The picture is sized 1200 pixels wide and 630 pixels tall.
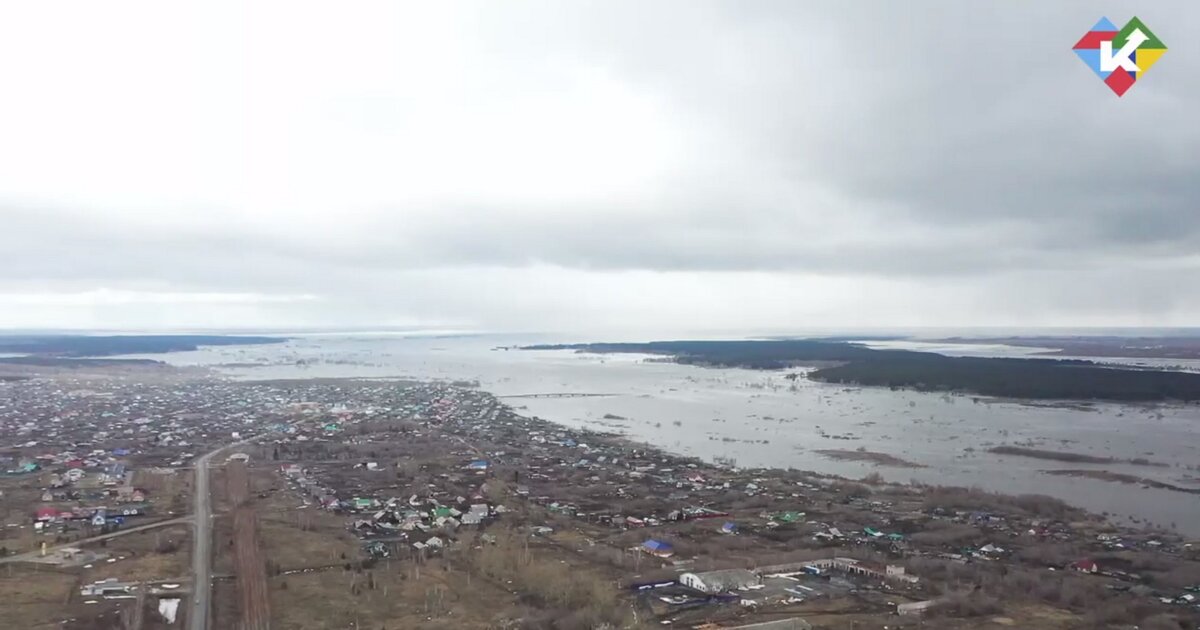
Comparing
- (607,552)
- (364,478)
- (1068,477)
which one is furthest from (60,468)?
(1068,477)

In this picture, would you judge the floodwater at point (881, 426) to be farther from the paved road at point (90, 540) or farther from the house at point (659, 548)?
the paved road at point (90, 540)

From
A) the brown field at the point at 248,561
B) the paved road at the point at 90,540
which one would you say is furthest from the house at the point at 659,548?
the paved road at the point at 90,540

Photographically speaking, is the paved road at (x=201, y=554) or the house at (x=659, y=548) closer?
the paved road at (x=201, y=554)

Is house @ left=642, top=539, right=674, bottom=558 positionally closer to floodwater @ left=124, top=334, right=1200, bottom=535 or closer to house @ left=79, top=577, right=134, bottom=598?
house @ left=79, top=577, right=134, bottom=598

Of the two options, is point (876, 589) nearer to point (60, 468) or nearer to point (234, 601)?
point (234, 601)

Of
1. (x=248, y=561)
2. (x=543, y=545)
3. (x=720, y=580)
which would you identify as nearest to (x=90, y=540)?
(x=248, y=561)

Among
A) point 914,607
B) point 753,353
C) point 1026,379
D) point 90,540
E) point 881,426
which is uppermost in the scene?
point 753,353

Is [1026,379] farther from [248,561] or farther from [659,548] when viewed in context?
[248,561]
